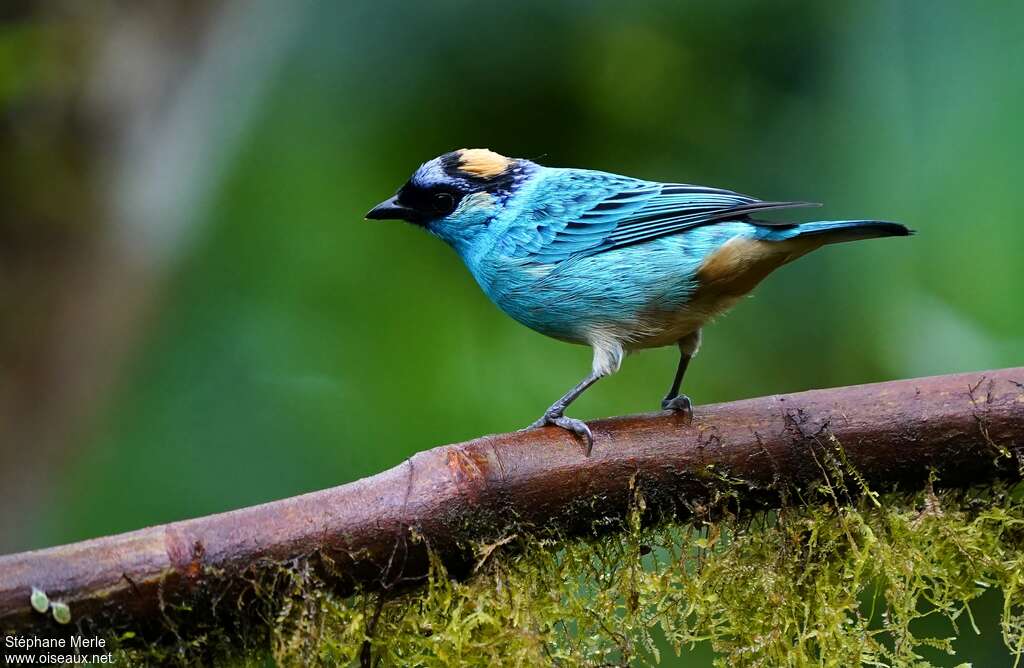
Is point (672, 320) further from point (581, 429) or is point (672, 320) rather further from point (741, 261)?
point (581, 429)

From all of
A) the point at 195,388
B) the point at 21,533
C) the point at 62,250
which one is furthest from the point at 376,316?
→ the point at 21,533

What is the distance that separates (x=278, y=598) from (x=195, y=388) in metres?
2.70

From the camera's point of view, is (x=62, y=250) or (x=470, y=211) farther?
(x=62, y=250)

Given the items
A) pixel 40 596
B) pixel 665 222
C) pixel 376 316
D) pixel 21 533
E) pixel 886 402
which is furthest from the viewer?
pixel 376 316

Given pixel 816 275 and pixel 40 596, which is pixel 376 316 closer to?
pixel 816 275

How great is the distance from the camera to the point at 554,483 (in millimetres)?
2590

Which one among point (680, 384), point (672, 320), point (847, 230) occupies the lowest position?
point (680, 384)

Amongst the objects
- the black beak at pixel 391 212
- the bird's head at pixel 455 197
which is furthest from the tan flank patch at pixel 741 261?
the black beak at pixel 391 212

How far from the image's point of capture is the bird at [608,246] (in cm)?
333

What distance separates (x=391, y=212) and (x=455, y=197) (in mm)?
229

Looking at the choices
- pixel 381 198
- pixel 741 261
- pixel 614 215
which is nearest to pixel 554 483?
pixel 741 261

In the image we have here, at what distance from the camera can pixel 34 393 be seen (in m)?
4.45

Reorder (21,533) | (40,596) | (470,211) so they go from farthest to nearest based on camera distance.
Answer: (21,533), (470,211), (40,596)

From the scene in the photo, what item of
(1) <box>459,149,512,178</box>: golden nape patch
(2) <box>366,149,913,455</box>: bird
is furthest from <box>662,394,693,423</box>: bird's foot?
(1) <box>459,149,512,178</box>: golden nape patch
